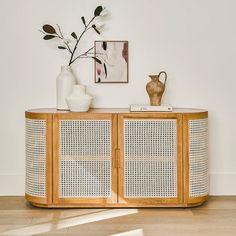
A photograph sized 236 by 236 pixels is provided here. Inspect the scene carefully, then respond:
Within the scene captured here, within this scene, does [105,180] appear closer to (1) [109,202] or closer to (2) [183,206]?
(1) [109,202]

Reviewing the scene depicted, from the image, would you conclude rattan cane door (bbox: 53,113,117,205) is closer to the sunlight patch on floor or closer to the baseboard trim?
the sunlight patch on floor

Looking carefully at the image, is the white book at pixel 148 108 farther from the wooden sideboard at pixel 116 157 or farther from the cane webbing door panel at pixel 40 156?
the cane webbing door panel at pixel 40 156

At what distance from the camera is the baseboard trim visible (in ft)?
13.7

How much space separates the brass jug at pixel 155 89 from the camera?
3957 mm

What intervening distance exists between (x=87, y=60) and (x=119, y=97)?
0.41 meters

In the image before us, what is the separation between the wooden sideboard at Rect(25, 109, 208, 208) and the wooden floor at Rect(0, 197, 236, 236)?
105 mm

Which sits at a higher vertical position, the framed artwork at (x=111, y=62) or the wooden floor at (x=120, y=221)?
the framed artwork at (x=111, y=62)

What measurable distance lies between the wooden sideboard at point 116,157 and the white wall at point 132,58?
46 cm

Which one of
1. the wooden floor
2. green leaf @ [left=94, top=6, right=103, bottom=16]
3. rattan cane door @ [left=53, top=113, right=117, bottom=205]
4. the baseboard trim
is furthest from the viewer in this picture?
the baseboard trim

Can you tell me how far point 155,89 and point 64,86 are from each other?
0.73 meters

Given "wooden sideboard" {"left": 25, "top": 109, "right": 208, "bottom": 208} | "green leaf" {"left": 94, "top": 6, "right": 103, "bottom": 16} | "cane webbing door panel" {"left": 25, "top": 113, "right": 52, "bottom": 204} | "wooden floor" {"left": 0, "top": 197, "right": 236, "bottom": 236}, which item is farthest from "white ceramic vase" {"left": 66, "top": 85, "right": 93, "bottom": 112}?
"wooden floor" {"left": 0, "top": 197, "right": 236, "bottom": 236}
